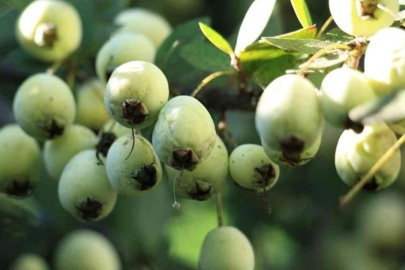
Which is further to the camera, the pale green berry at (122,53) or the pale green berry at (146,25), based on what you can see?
the pale green berry at (146,25)

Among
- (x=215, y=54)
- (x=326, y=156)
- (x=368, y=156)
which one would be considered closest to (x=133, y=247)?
(x=326, y=156)

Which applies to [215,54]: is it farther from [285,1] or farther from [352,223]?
[352,223]

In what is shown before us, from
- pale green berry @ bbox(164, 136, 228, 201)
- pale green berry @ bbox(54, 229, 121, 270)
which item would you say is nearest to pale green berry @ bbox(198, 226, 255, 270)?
pale green berry @ bbox(164, 136, 228, 201)

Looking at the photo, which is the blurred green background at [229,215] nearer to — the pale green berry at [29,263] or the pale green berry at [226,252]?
the pale green berry at [29,263]


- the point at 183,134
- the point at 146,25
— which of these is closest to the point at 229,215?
the point at 146,25

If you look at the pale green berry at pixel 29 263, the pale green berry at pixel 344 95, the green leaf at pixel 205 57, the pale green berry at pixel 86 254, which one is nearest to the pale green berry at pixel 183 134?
the pale green berry at pixel 344 95
